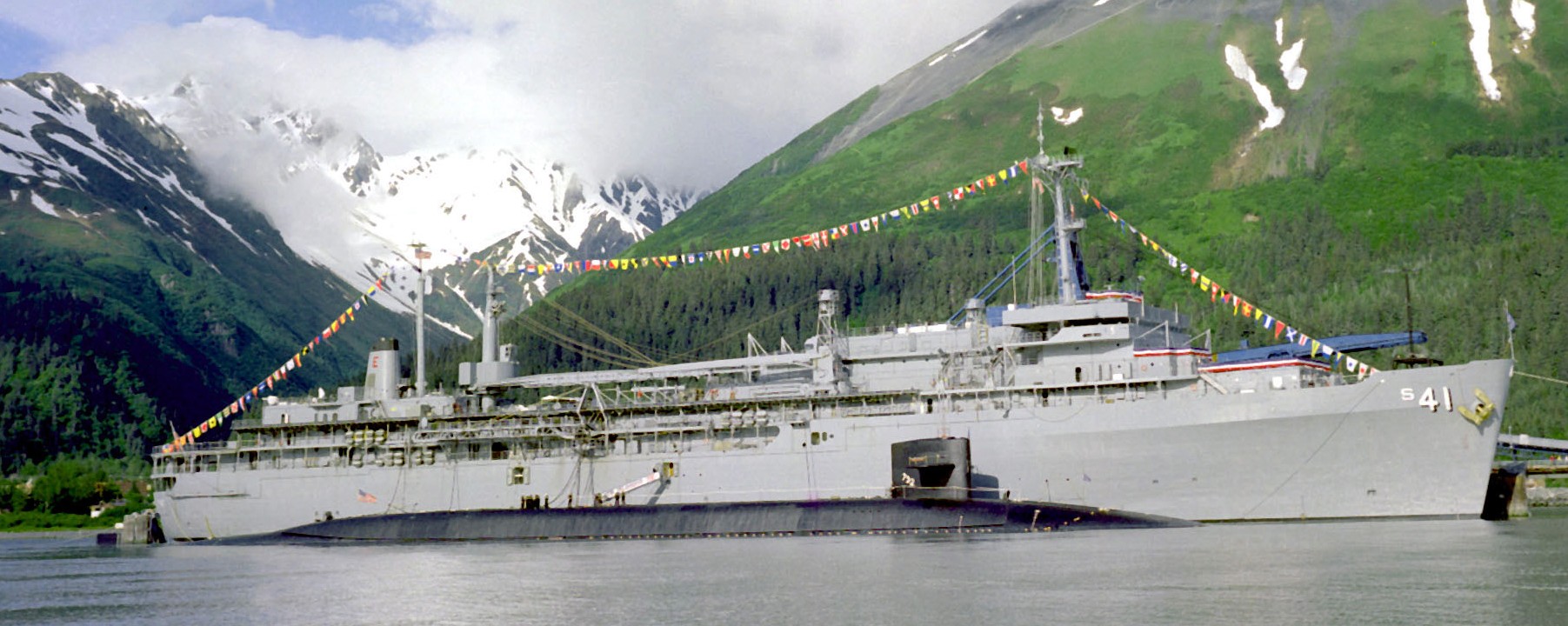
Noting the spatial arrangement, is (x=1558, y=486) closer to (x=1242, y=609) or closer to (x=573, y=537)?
(x=573, y=537)

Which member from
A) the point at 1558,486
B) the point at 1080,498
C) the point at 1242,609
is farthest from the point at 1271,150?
the point at 1242,609

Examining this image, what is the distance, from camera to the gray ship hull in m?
44.7

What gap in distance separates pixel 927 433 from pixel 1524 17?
15032 centimetres

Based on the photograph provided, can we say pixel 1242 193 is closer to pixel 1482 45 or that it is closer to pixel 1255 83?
pixel 1255 83

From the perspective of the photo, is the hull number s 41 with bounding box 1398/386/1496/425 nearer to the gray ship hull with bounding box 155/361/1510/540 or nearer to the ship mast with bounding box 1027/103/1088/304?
the gray ship hull with bounding box 155/361/1510/540

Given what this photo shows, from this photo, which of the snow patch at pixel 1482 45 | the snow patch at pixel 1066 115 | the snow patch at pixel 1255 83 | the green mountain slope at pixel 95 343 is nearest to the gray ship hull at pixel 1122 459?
the green mountain slope at pixel 95 343

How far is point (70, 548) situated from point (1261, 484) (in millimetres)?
50606

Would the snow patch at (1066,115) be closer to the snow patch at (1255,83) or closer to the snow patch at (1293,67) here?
the snow patch at (1255,83)

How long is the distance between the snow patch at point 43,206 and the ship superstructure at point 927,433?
148 meters

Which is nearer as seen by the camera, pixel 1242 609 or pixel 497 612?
pixel 1242 609

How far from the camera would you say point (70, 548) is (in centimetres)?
6581

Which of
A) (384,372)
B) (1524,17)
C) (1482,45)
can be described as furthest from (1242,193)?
(384,372)

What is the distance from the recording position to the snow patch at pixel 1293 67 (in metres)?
171

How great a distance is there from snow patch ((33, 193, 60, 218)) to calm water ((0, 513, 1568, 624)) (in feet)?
539
